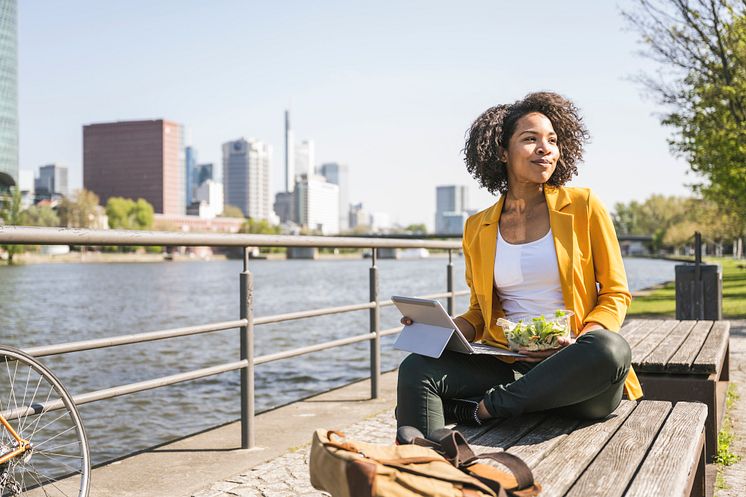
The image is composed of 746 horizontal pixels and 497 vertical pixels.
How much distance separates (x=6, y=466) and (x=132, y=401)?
6.66 meters

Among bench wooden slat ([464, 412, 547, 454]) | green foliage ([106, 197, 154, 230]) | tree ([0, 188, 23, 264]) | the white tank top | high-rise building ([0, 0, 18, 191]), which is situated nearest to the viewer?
bench wooden slat ([464, 412, 547, 454])

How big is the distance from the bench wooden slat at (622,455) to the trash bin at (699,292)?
6996 millimetres

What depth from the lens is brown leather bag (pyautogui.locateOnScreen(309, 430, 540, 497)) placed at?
1.83m

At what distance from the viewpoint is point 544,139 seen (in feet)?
10.6

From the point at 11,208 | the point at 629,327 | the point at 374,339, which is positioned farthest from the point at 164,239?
the point at 11,208

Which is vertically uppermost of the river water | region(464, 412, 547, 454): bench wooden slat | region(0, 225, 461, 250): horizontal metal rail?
region(0, 225, 461, 250): horizontal metal rail

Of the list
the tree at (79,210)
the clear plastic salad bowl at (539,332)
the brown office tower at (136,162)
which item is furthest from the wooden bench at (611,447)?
the brown office tower at (136,162)

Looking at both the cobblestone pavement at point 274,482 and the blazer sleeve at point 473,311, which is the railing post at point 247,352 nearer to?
the cobblestone pavement at point 274,482

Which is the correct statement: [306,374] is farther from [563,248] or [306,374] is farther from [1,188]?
[1,188]

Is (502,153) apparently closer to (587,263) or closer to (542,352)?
(587,263)

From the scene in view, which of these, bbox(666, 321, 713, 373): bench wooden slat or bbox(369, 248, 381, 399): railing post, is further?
bbox(369, 248, 381, 399): railing post

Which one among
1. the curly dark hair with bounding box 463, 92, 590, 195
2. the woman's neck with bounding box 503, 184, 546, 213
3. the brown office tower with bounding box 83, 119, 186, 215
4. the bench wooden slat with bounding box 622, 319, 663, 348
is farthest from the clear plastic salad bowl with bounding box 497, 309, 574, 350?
the brown office tower with bounding box 83, 119, 186, 215

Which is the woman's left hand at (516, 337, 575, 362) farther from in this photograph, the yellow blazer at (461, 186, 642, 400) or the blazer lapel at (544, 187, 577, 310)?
the blazer lapel at (544, 187, 577, 310)

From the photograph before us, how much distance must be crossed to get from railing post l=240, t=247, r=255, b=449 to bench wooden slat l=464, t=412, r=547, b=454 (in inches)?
82.1
